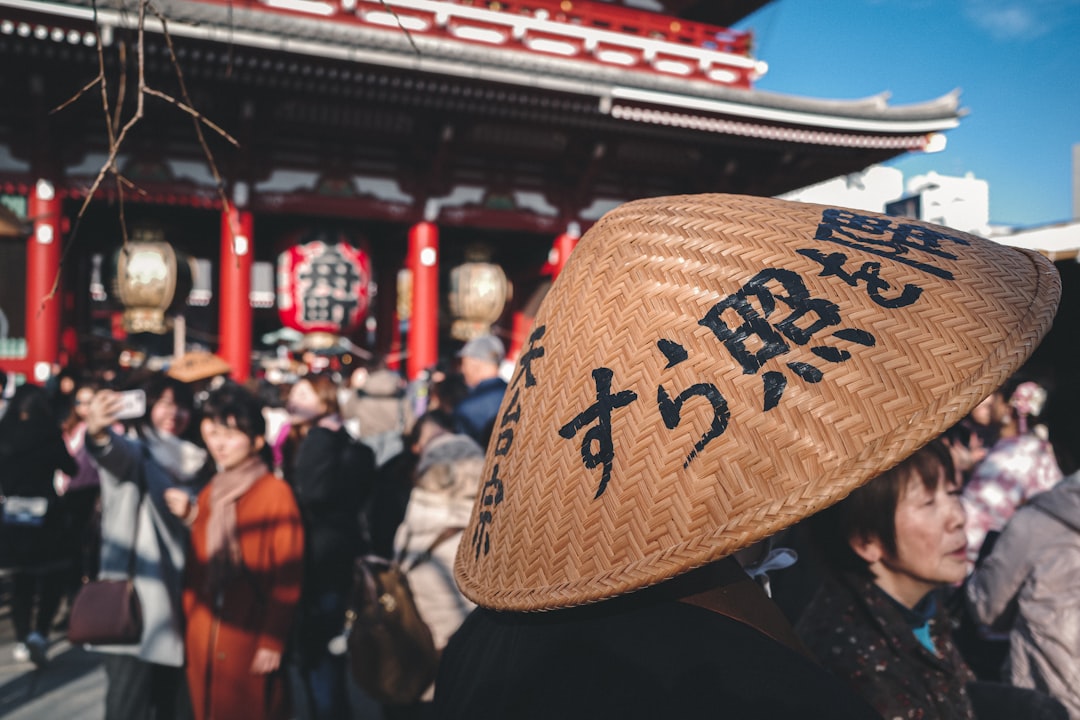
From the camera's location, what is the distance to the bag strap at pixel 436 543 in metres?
2.48

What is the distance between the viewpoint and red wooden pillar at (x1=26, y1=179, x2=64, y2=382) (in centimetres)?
694

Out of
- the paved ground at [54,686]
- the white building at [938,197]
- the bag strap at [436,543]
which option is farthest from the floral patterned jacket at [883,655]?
the white building at [938,197]

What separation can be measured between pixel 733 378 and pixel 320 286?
8.23 meters

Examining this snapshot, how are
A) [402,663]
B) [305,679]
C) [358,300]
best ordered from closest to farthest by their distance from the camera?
[402,663], [305,679], [358,300]

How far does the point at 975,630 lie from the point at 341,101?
7486 millimetres

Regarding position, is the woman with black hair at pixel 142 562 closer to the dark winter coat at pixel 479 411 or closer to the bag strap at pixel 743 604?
the dark winter coat at pixel 479 411

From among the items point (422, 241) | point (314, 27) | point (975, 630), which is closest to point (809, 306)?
point (975, 630)

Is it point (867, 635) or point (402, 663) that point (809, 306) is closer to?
point (867, 635)

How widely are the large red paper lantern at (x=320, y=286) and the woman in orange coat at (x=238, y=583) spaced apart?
595 cm

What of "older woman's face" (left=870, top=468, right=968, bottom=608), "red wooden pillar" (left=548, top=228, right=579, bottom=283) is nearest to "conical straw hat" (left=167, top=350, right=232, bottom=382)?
"older woman's face" (left=870, top=468, right=968, bottom=608)

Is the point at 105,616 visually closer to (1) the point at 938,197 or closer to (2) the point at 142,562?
(2) the point at 142,562

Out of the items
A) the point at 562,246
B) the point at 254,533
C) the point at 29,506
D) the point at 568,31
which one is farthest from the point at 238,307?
the point at 254,533

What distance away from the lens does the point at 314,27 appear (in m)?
6.51

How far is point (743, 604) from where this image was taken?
2.55 ft
